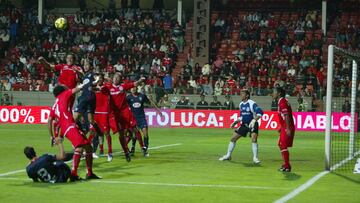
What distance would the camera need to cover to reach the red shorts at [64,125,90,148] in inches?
511

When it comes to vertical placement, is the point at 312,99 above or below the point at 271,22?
below

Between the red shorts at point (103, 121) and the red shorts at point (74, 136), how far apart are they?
521 centimetres

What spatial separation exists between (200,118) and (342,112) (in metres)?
7.49

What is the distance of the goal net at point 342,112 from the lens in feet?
52.4

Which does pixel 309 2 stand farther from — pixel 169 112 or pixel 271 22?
pixel 169 112

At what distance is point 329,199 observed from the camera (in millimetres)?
11625

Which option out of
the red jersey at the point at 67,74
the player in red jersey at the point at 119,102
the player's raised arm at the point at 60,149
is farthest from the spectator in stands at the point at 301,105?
the player's raised arm at the point at 60,149

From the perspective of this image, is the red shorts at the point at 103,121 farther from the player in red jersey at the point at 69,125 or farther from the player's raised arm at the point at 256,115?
the player in red jersey at the point at 69,125

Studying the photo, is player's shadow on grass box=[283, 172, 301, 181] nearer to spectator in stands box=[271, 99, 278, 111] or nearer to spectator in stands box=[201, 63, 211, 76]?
spectator in stands box=[271, 99, 278, 111]

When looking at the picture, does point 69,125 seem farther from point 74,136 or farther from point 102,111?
point 102,111

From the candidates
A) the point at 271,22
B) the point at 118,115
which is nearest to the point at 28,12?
the point at 271,22

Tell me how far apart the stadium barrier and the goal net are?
26 centimetres

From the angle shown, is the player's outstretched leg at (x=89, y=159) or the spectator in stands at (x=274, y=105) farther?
the spectator in stands at (x=274, y=105)

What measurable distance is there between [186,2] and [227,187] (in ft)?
130
